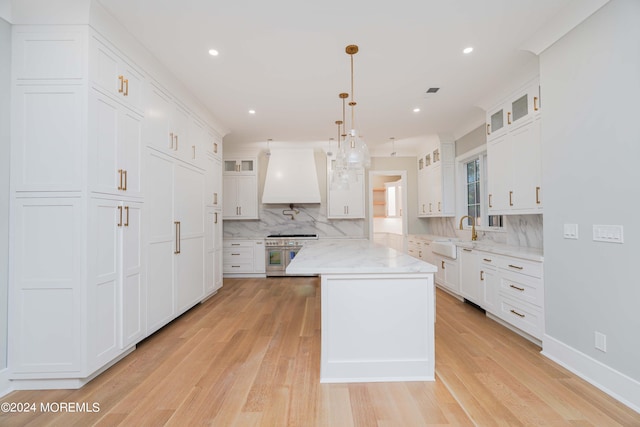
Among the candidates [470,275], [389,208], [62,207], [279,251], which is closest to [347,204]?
[279,251]

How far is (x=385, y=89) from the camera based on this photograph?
3420 millimetres

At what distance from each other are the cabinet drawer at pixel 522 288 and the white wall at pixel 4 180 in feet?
13.2

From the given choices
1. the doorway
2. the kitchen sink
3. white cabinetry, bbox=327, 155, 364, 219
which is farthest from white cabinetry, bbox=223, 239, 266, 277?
the kitchen sink

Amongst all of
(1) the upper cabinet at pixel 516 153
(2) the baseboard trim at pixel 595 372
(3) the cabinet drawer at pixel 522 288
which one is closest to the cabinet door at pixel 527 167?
(1) the upper cabinet at pixel 516 153

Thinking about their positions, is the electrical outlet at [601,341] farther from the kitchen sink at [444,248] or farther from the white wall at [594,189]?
the kitchen sink at [444,248]

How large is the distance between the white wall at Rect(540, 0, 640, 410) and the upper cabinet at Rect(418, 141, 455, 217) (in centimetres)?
269

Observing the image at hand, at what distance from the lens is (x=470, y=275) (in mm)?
3773

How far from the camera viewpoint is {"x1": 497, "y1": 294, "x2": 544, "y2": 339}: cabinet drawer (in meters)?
2.59

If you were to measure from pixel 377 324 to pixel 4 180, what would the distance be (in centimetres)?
268

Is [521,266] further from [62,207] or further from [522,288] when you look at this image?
[62,207]

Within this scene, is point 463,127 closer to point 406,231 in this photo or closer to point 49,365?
point 406,231

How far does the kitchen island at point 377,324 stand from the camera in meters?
2.11

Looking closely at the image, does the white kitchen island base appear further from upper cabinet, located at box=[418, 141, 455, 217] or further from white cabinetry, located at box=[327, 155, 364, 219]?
white cabinetry, located at box=[327, 155, 364, 219]

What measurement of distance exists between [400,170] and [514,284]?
3979 mm
